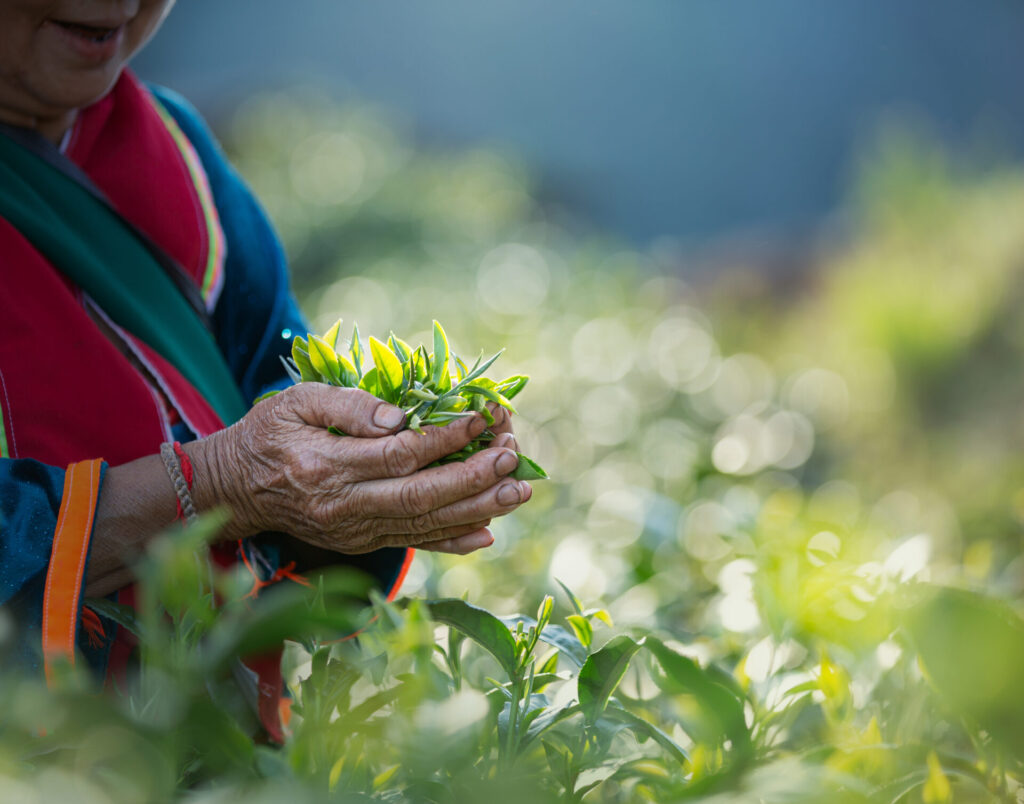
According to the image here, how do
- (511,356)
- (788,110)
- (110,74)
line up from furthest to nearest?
(788,110) < (511,356) < (110,74)

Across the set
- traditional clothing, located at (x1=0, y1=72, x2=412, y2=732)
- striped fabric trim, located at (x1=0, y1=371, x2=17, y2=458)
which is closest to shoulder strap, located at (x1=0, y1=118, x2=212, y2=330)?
traditional clothing, located at (x1=0, y1=72, x2=412, y2=732)

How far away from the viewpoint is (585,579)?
147cm

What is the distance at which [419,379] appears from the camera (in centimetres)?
101

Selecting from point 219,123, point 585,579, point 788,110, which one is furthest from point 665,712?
point 788,110

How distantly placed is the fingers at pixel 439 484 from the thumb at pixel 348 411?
0.06 metres

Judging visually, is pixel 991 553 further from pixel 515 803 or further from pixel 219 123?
pixel 219 123

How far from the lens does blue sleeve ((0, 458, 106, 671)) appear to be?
0.92 metres

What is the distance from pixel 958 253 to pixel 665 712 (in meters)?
3.66

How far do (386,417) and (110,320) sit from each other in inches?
20.1

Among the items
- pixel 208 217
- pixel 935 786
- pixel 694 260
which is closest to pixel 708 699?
pixel 935 786

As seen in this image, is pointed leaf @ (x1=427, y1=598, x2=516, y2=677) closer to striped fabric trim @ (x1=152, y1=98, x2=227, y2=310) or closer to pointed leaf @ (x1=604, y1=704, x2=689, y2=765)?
pointed leaf @ (x1=604, y1=704, x2=689, y2=765)

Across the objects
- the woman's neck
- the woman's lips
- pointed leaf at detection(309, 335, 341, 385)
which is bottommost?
pointed leaf at detection(309, 335, 341, 385)

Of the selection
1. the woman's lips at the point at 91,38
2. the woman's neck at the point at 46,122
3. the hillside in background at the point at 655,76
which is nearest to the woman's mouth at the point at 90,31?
the woman's lips at the point at 91,38

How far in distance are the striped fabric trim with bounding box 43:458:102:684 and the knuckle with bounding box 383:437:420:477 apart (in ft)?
1.02
